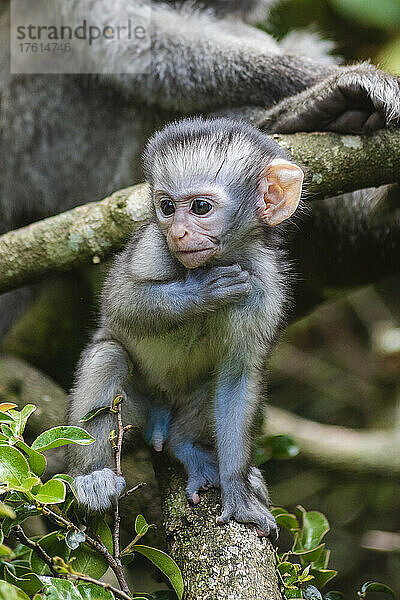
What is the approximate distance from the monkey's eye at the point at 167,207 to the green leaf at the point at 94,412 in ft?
1.48

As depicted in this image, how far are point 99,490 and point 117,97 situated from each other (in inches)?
71.0

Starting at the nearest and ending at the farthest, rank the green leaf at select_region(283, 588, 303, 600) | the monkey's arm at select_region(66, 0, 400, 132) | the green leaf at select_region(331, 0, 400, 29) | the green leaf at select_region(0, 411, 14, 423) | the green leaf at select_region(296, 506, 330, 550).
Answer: the green leaf at select_region(0, 411, 14, 423)
the green leaf at select_region(283, 588, 303, 600)
the green leaf at select_region(296, 506, 330, 550)
the monkey's arm at select_region(66, 0, 400, 132)
the green leaf at select_region(331, 0, 400, 29)

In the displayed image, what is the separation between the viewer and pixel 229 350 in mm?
1804

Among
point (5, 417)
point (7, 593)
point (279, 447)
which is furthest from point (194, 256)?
point (279, 447)

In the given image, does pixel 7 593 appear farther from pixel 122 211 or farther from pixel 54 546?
pixel 122 211

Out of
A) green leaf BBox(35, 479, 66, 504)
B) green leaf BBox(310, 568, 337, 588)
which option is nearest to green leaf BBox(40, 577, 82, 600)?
green leaf BBox(35, 479, 66, 504)

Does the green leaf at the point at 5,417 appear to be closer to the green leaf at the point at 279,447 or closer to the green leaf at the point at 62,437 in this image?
the green leaf at the point at 62,437

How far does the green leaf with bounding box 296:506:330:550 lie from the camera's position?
75.9 inches

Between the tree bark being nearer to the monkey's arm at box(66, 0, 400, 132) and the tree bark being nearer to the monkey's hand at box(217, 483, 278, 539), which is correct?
the monkey's hand at box(217, 483, 278, 539)

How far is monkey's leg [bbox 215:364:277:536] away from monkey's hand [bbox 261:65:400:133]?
0.78 meters

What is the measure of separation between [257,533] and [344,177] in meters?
0.95

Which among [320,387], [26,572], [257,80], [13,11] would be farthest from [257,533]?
[320,387]

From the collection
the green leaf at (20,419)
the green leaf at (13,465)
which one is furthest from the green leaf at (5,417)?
the green leaf at (13,465)

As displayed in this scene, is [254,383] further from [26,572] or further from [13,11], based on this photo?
[13,11]
